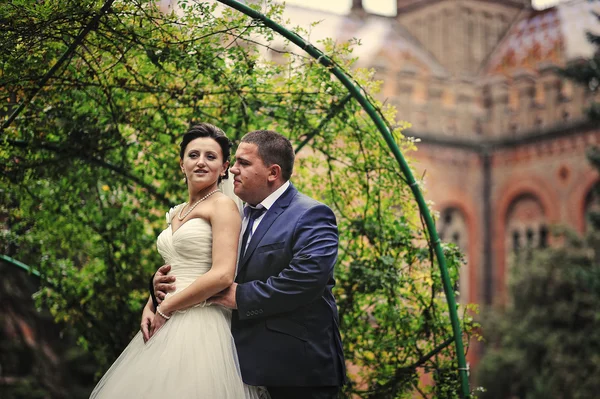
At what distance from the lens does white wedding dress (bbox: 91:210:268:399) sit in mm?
3145

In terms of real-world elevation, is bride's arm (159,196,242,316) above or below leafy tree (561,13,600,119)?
below

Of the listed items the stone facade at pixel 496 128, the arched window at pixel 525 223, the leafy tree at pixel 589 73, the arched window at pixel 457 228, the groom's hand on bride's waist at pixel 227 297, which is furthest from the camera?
the arched window at pixel 457 228

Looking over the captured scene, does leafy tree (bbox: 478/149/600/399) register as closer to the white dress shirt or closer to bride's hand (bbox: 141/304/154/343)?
the white dress shirt

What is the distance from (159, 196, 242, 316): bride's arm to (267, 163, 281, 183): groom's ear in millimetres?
198

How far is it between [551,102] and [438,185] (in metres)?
3.52

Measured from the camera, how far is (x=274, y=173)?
3338mm

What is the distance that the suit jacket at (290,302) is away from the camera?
311cm

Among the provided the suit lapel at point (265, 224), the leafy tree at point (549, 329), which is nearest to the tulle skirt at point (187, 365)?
the suit lapel at point (265, 224)

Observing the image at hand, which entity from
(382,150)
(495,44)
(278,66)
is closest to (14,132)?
(278,66)

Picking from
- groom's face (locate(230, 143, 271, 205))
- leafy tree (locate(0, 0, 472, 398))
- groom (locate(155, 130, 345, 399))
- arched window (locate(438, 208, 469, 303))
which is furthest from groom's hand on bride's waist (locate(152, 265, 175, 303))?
arched window (locate(438, 208, 469, 303))

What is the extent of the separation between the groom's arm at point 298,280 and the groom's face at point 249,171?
0.85 ft

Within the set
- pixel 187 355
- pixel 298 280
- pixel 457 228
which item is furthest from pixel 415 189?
pixel 457 228

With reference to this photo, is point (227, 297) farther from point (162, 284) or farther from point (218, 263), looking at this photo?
point (162, 284)

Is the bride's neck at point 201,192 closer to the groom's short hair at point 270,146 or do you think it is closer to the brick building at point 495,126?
the groom's short hair at point 270,146
